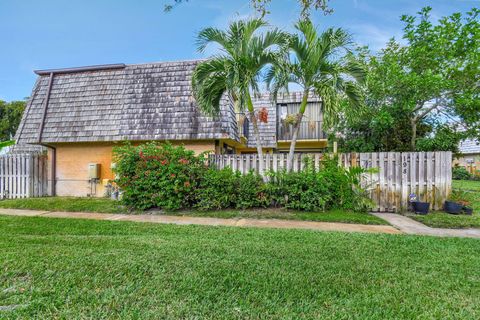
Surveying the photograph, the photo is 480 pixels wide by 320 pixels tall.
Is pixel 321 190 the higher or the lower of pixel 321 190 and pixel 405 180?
the lower

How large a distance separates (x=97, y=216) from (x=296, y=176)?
578 centimetres

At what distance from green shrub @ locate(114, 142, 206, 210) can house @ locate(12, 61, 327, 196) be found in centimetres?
180

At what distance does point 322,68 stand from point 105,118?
852 cm

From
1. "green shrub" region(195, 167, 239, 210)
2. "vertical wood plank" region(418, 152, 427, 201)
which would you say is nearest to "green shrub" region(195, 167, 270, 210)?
"green shrub" region(195, 167, 239, 210)

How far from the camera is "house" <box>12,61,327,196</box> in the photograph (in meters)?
10.1

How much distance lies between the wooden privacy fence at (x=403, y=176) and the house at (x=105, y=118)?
3.76m

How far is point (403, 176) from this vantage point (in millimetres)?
7898

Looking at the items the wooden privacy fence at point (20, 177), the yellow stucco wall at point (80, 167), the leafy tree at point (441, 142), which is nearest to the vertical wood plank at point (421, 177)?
the leafy tree at point (441, 142)

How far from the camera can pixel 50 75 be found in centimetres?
1191

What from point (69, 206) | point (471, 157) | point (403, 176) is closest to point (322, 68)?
point (403, 176)

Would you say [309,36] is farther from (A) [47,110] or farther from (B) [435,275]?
(A) [47,110]

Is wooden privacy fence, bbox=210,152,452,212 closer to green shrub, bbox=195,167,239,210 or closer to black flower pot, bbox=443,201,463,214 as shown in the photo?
black flower pot, bbox=443,201,463,214

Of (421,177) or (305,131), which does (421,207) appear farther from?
(305,131)

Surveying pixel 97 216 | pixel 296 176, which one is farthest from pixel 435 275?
pixel 97 216
